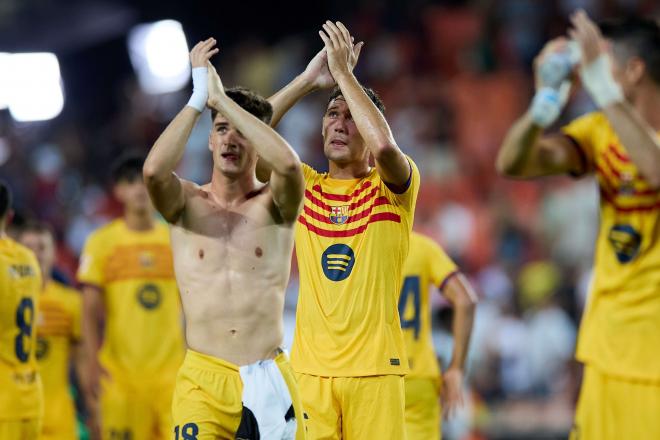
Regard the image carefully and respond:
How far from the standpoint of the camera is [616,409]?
4.96m

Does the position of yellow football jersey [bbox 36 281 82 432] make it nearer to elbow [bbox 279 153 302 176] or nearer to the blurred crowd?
the blurred crowd

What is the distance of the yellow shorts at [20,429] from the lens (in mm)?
7277

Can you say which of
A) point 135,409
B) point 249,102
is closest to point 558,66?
point 249,102

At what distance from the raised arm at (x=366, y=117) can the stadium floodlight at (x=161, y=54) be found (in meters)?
14.6

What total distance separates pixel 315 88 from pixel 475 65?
11784 millimetres

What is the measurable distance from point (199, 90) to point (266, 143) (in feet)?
1.67

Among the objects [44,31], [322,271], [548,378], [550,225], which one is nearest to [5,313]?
[322,271]

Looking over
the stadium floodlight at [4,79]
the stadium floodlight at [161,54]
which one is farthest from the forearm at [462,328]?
the stadium floodlight at [4,79]

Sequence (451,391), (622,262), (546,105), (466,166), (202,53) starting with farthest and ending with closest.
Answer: (466,166), (451,391), (202,53), (622,262), (546,105)

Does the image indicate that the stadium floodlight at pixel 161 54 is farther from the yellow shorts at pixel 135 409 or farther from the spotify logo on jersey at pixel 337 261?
the spotify logo on jersey at pixel 337 261

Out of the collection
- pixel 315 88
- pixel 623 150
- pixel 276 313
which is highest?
pixel 315 88

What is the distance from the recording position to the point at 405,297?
8.23 meters

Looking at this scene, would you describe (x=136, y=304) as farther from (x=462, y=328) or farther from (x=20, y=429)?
(x=462, y=328)

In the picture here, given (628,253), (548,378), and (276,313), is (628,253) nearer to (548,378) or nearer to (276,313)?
(276,313)
